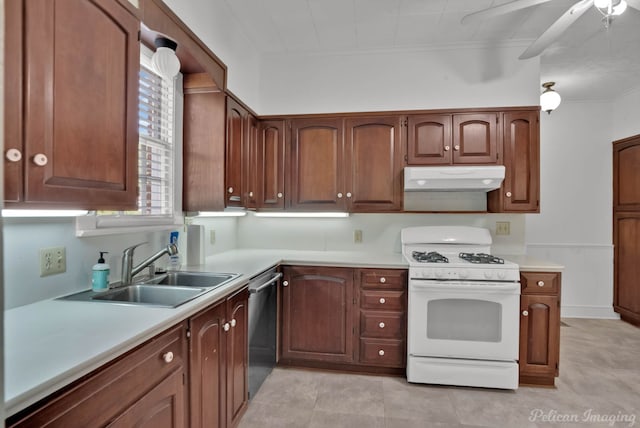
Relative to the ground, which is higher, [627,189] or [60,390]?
[627,189]

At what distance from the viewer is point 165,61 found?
1.79m

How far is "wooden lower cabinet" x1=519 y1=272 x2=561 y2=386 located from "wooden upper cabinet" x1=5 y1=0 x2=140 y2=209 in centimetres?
259

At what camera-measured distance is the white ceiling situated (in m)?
2.43

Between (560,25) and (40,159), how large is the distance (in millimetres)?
2592

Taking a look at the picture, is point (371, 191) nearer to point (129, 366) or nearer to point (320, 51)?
point (320, 51)

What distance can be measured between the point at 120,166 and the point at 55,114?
300mm

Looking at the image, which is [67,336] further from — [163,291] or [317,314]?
[317,314]

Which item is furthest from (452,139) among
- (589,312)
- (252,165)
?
(589,312)

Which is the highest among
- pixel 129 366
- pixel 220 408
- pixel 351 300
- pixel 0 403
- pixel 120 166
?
pixel 120 166

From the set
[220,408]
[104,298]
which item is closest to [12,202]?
[104,298]

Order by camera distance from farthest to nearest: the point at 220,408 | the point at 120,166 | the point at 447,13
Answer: the point at 447,13 < the point at 220,408 < the point at 120,166

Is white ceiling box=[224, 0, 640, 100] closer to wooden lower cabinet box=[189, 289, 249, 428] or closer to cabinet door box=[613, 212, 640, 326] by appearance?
cabinet door box=[613, 212, 640, 326]

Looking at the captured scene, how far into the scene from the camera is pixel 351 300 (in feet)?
8.63

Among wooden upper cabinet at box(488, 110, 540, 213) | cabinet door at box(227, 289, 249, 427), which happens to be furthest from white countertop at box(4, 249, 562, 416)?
wooden upper cabinet at box(488, 110, 540, 213)
